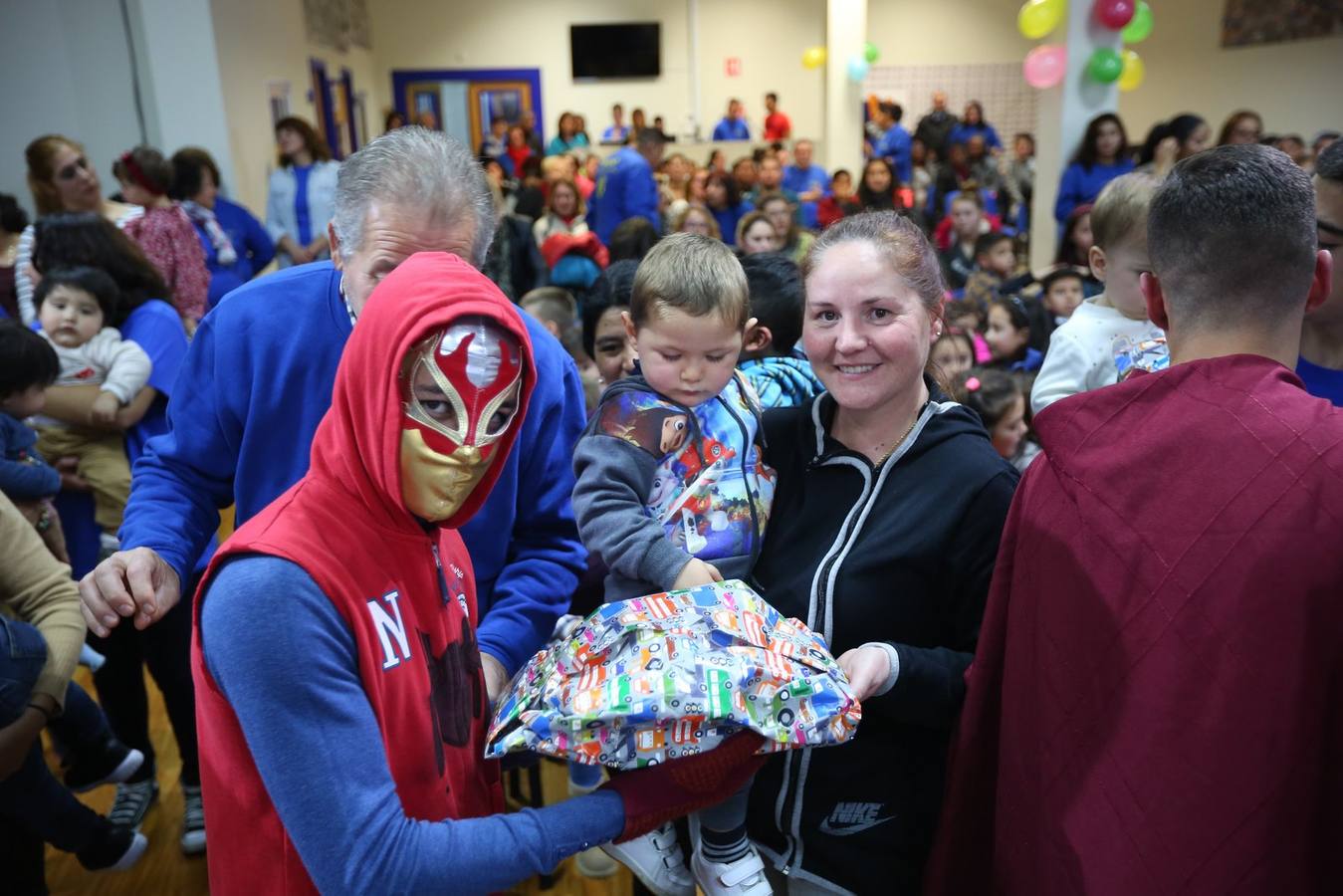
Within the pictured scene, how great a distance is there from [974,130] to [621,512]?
12359 millimetres

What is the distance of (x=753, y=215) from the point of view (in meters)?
5.41

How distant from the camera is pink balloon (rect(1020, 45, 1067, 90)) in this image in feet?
24.5

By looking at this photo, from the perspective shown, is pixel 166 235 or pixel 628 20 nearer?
pixel 166 235

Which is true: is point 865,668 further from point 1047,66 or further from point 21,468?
point 1047,66

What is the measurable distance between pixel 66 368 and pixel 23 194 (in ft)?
15.1

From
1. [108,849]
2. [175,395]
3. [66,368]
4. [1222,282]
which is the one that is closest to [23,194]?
[66,368]

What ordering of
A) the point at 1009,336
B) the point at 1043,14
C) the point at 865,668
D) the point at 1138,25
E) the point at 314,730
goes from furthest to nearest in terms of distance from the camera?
the point at 1138,25, the point at 1043,14, the point at 1009,336, the point at 865,668, the point at 314,730

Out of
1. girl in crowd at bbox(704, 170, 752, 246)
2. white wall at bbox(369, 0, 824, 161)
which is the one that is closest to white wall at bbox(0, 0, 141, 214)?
girl in crowd at bbox(704, 170, 752, 246)

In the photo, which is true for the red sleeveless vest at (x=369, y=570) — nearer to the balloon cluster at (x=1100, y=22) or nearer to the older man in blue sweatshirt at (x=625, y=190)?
the older man in blue sweatshirt at (x=625, y=190)

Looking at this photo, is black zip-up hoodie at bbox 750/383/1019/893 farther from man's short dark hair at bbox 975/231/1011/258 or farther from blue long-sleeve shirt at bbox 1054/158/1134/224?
blue long-sleeve shirt at bbox 1054/158/1134/224

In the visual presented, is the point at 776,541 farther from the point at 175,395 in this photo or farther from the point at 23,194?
the point at 23,194

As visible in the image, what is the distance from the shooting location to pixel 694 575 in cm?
143

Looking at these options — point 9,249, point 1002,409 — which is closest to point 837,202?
point 1002,409

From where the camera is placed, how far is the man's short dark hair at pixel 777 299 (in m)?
2.29
